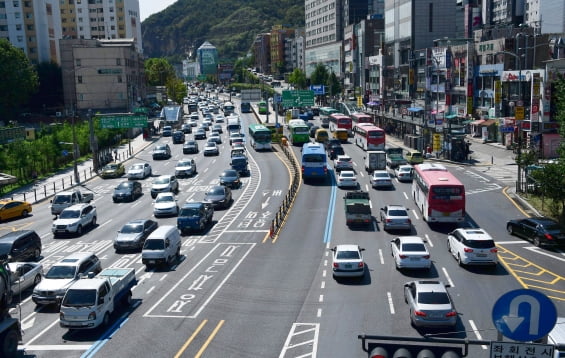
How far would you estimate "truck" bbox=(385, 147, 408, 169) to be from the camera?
69344mm

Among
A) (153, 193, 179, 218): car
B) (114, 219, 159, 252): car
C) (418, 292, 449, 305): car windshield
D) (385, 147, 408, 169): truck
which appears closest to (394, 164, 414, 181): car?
(385, 147, 408, 169): truck

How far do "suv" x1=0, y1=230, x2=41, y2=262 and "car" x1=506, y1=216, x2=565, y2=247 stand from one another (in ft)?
99.9

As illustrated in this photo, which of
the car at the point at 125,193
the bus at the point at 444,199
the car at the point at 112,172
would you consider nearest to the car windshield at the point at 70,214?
the car at the point at 125,193

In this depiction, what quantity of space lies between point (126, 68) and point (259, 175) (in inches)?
3002

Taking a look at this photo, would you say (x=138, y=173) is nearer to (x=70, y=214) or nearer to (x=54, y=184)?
(x=54, y=184)

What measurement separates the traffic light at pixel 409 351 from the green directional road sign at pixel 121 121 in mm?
79828

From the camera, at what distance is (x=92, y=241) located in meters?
43.0

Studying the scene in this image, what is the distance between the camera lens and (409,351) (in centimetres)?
905

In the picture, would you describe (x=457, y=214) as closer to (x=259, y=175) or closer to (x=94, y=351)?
(x=94, y=351)

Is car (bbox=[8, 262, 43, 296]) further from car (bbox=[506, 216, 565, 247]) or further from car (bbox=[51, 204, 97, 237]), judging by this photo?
car (bbox=[506, 216, 565, 247])

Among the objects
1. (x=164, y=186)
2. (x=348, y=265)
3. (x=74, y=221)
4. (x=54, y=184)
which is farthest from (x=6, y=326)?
(x=54, y=184)

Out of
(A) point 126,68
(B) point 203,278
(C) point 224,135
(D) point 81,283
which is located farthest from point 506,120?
(A) point 126,68

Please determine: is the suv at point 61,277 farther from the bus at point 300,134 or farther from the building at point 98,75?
the building at point 98,75

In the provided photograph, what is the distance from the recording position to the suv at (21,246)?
35.4m
